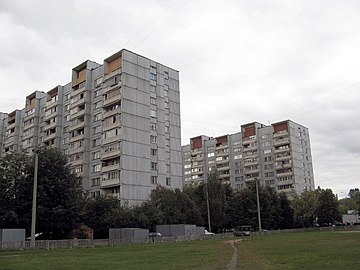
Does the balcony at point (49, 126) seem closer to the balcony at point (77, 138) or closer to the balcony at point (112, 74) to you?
the balcony at point (77, 138)

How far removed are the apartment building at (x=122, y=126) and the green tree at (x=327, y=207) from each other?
4439cm

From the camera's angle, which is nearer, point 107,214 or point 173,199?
point 107,214

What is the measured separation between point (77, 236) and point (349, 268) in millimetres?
57135

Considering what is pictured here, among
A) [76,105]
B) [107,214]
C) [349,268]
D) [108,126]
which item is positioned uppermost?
[76,105]

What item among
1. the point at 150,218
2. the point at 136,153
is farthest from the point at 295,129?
the point at 150,218

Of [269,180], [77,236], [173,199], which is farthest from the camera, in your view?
[269,180]

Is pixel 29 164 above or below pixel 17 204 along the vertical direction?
above

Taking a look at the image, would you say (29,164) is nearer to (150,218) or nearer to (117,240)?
(117,240)

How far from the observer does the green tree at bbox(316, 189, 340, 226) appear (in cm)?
11831

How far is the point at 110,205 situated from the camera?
246 ft

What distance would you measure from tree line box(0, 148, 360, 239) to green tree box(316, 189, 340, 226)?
Answer: 43.3 inches

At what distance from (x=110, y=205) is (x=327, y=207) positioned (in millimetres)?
69074

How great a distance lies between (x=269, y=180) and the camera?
151m

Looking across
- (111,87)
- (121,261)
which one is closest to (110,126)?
(111,87)
